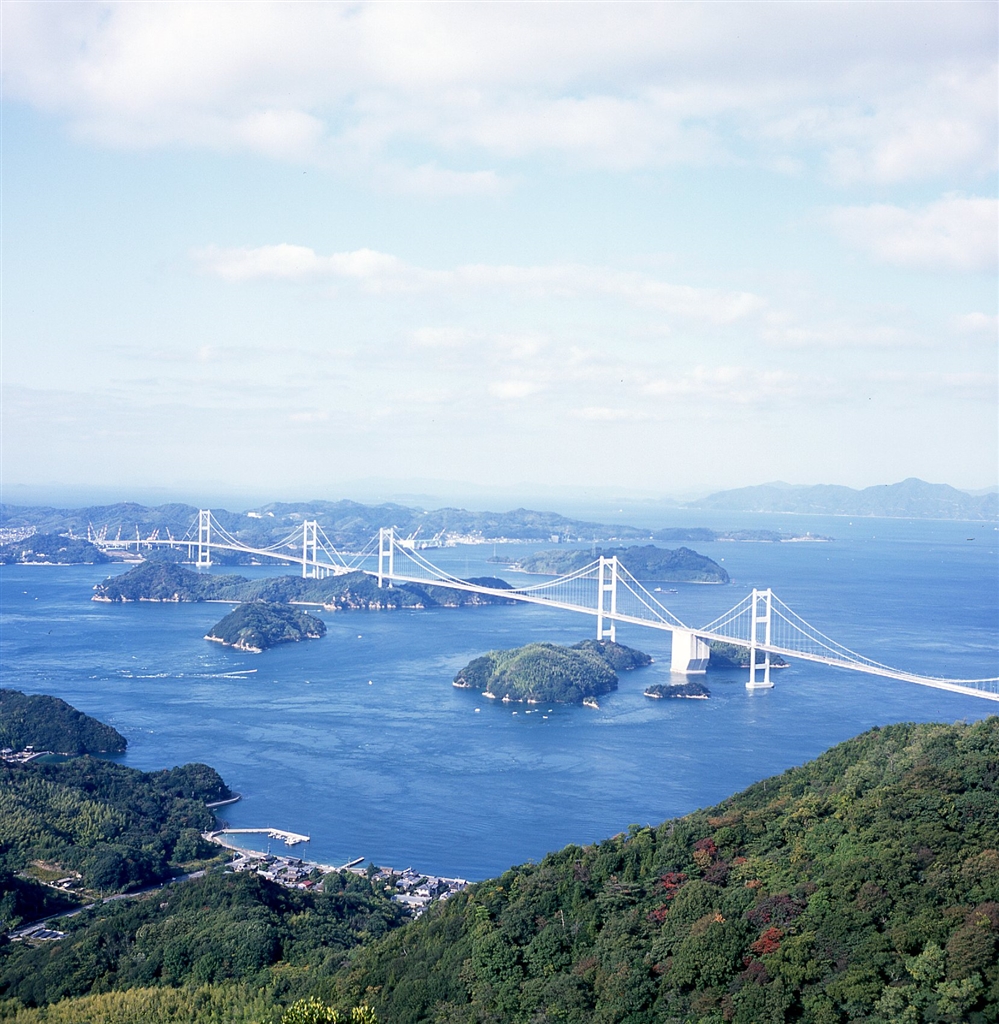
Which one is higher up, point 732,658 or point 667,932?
point 667,932

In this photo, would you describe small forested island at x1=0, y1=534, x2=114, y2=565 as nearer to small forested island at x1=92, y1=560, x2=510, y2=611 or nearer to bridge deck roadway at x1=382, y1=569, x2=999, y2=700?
small forested island at x1=92, y1=560, x2=510, y2=611

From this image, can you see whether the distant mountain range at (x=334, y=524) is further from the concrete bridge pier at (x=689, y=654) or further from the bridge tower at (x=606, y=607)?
the concrete bridge pier at (x=689, y=654)

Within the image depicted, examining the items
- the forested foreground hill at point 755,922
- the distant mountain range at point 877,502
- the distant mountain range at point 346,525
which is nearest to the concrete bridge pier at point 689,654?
the forested foreground hill at point 755,922

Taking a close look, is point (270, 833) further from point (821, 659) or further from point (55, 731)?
point (821, 659)

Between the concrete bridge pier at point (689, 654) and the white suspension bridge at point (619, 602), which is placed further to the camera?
the concrete bridge pier at point (689, 654)

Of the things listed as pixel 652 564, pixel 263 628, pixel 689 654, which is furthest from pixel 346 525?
pixel 689 654

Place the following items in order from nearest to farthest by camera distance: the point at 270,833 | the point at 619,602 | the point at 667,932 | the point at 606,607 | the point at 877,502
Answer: the point at 667,932 < the point at 270,833 < the point at 606,607 < the point at 619,602 < the point at 877,502
